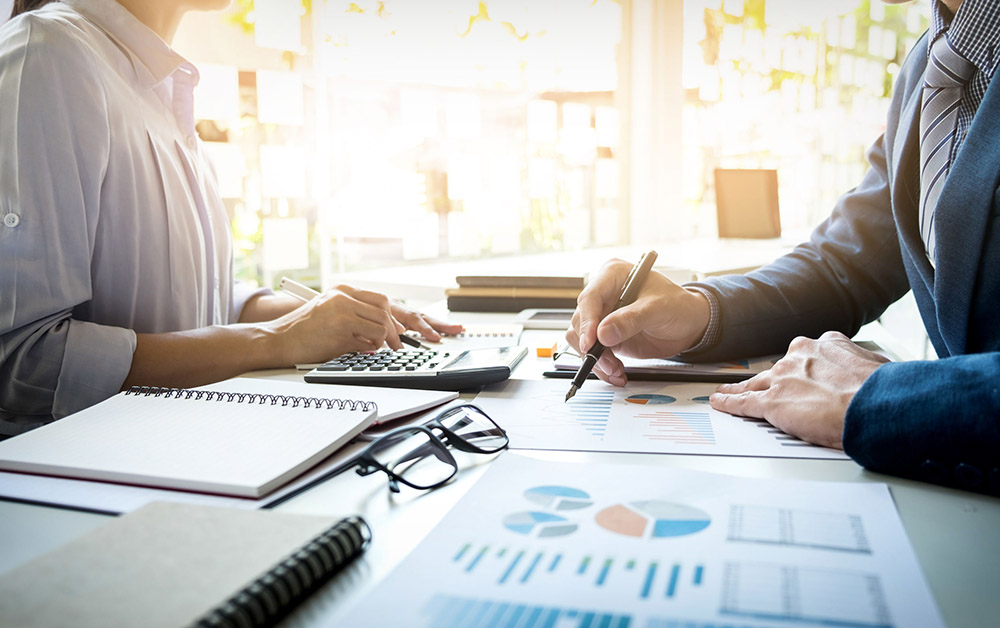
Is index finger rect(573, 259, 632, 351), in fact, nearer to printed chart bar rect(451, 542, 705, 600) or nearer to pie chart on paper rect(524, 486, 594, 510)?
pie chart on paper rect(524, 486, 594, 510)

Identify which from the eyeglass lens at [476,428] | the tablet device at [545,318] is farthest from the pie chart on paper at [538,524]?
the tablet device at [545,318]

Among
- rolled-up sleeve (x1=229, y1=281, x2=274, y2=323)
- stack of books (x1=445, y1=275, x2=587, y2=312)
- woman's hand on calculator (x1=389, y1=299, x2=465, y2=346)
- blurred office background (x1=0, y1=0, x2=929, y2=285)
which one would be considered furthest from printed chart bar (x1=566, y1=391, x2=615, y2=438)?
blurred office background (x1=0, y1=0, x2=929, y2=285)

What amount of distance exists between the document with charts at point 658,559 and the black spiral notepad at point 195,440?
0.17m

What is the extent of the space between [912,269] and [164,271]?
118cm

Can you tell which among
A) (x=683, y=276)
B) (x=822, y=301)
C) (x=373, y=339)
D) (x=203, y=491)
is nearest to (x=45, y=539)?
(x=203, y=491)

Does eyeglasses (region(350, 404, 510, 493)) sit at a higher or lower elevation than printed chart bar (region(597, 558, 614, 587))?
higher

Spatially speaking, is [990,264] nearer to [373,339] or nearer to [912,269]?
[912,269]

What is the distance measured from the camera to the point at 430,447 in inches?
26.5

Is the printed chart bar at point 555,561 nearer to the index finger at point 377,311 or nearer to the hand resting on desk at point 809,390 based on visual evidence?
the hand resting on desk at point 809,390

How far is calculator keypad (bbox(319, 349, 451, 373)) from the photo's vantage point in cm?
97

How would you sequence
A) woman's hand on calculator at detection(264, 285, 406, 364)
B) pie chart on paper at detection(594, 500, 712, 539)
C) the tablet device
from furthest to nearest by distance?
1. the tablet device
2. woman's hand on calculator at detection(264, 285, 406, 364)
3. pie chart on paper at detection(594, 500, 712, 539)

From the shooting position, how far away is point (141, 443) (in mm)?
673

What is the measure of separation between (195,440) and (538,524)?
33cm

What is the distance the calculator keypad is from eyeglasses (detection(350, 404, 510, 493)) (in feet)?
0.69
